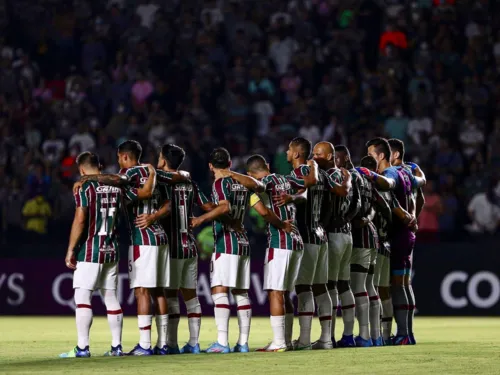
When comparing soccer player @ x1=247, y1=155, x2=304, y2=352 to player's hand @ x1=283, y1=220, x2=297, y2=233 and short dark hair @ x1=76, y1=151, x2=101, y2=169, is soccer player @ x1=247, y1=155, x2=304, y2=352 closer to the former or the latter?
player's hand @ x1=283, y1=220, x2=297, y2=233

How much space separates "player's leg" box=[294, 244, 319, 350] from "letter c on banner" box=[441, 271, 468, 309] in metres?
8.69

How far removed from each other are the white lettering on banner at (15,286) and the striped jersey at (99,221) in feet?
32.8

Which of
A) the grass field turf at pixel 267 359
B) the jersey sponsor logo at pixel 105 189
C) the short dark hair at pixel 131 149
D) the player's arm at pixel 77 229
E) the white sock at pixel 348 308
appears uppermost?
the short dark hair at pixel 131 149

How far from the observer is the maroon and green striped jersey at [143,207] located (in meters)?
12.4

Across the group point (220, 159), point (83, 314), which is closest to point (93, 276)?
point (83, 314)

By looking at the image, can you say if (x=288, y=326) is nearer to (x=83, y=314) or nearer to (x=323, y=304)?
(x=323, y=304)

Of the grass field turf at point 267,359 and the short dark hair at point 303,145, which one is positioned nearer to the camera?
the grass field turf at point 267,359

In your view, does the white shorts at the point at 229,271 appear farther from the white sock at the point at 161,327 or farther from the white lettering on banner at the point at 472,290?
the white lettering on banner at the point at 472,290

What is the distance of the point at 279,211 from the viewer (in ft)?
41.9

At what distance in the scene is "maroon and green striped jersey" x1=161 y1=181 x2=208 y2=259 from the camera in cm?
1273

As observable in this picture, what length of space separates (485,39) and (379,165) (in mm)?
11543

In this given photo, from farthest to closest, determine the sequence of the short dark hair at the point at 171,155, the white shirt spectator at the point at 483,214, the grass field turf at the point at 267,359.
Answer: the white shirt spectator at the point at 483,214 → the short dark hair at the point at 171,155 → the grass field turf at the point at 267,359

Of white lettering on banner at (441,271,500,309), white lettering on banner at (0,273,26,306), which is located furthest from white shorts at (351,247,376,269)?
white lettering on banner at (0,273,26,306)

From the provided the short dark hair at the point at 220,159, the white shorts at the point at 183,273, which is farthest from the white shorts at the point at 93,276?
the short dark hair at the point at 220,159
